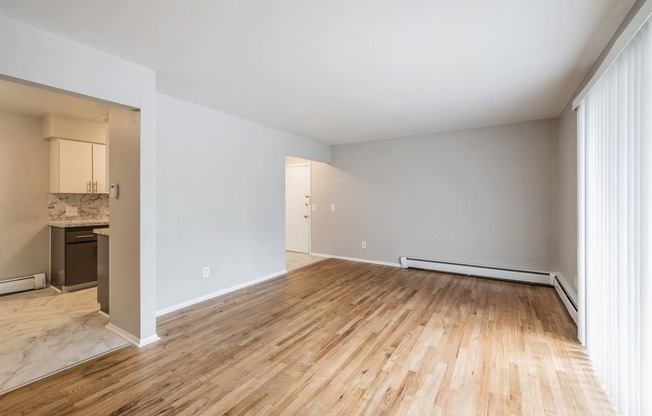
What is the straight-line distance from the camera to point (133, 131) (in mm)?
2496

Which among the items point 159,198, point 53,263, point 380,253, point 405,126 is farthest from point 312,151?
point 53,263

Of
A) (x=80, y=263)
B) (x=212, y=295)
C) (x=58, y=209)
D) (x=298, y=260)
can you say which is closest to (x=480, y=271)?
(x=298, y=260)

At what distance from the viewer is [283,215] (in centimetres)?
485

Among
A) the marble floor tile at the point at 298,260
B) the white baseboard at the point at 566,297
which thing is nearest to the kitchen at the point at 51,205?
the marble floor tile at the point at 298,260

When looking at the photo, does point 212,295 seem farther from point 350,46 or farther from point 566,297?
point 566,297

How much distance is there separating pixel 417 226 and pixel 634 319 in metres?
3.64

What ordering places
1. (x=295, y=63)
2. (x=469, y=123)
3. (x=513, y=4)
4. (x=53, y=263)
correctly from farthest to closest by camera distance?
(x=469, y=123)
(x=53, y=263)
(x=295, y=63)
(x=513, y=4)

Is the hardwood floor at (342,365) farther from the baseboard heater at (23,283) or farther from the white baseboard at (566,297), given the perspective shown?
Result: the baseboard heater at (23,283)

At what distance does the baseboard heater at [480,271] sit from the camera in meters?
4.18

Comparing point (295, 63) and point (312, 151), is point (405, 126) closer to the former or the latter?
point (312, 151)

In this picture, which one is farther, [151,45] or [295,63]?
[295,63]

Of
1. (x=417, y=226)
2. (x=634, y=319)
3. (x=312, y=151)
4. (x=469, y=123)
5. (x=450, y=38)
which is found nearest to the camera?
(x=634, y=319)

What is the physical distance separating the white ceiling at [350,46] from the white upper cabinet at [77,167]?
2.42m

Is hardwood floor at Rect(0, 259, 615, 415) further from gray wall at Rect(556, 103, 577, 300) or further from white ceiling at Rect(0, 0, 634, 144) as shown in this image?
white ceiling at Rect(0, 0, 634, 144)
